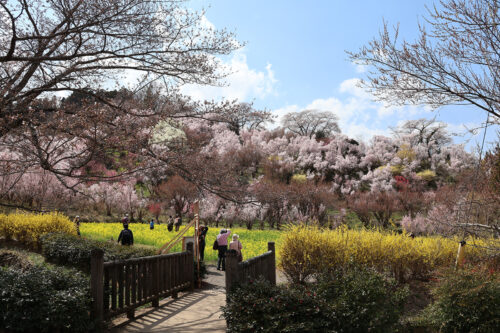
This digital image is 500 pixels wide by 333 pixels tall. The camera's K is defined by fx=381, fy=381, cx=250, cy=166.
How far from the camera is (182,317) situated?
668cm

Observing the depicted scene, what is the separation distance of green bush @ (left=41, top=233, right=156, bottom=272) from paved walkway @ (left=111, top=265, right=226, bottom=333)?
2.34 metres

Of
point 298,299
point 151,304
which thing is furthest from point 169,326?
point 298,299

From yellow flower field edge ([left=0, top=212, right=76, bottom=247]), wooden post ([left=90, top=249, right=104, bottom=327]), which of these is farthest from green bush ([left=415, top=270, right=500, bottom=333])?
yellow flower field edge ([left=0, top=212, right=76, bottom=247])

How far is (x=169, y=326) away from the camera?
20.0 ft

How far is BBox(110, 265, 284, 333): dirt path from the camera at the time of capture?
235 inches

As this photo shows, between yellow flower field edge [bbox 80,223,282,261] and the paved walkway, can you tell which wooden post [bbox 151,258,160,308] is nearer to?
the paved walkway

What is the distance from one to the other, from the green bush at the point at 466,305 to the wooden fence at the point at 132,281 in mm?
4692

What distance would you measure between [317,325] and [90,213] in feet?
93.9

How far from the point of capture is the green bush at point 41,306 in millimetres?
4922

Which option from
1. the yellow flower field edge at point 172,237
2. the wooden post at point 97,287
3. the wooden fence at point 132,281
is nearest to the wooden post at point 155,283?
the wooden fence at point 132,281

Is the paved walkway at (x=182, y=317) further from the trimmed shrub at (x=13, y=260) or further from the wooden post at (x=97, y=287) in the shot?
the trimmed shrub at (x=13, y=260)

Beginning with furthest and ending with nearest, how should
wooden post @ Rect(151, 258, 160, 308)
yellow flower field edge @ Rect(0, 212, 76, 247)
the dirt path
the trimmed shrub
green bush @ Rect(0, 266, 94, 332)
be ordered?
yellow flower field edge @ Rect(0, 212, 76, 247), the trimmed shrub, wooden post @ Rect(151, 258, 160, 308), the dirt path, green bush @ Rect(0, 266, 94, 332)

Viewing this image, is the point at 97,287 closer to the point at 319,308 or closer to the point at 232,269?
the point at 232,269

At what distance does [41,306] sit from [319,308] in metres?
3.63
